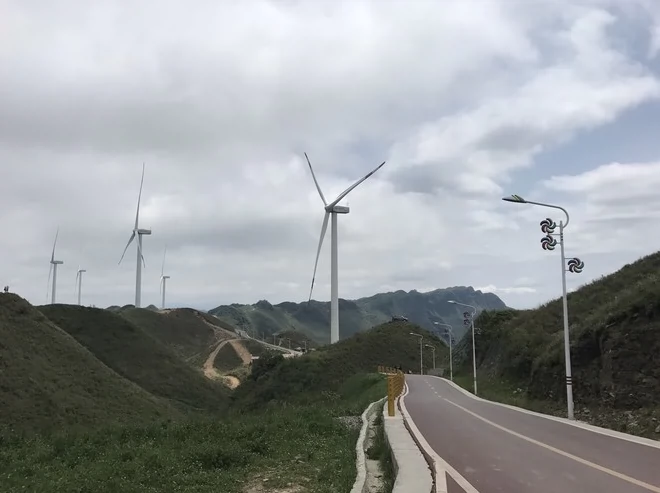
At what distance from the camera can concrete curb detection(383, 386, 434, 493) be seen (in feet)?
27.5

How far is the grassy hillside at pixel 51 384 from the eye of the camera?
1726 inches

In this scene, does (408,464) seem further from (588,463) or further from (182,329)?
(182,329)

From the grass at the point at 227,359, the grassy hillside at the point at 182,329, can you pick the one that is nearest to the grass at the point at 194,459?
the grass at the point at 227,359

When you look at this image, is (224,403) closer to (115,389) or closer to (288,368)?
(288,368)

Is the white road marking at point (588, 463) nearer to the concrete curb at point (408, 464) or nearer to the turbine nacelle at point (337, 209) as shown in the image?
the concrete curb at point (408, 464)

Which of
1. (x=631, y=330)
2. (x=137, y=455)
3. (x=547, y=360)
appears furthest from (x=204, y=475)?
(x=547, y=360)

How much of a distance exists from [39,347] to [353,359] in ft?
194

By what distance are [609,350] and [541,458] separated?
464 inches

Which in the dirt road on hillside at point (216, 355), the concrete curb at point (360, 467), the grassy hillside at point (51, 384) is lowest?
the dirt road on hillside at point (216, 355)

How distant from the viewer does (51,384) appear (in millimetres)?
49812

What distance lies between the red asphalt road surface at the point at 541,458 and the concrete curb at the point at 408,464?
1.94ft

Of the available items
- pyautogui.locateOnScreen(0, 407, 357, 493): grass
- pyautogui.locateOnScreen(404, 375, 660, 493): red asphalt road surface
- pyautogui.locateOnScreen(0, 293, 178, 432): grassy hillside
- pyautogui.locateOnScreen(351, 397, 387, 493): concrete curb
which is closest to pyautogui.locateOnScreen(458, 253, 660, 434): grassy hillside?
pyautogui.locateOnScreen(404, 375, 660, 493): red asphalt road surface

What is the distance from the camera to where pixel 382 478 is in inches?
397

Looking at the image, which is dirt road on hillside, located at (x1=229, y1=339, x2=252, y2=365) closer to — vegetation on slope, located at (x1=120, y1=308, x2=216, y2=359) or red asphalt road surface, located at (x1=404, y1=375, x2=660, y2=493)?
vegetation on slope, located at (x1=120, y1=308, x2=216, y2=359)
